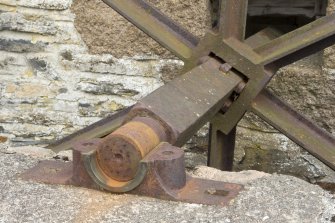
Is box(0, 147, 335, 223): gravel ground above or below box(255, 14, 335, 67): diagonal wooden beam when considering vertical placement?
below

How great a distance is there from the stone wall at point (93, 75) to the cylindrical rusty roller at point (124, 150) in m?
2.25

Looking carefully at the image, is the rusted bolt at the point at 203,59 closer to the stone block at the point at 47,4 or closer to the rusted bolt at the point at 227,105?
the rusted bolt at the point at 227,105

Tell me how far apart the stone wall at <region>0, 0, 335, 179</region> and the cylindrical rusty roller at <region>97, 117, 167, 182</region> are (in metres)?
2.25

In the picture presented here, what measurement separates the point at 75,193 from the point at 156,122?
267 mm

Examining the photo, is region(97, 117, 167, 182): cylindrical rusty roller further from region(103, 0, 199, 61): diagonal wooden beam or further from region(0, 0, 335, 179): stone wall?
region(0, 0, 335, 179): stone wall

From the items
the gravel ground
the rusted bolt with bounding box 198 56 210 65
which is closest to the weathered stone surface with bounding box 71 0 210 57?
the rusted bolt with bounding box 198 56 210 65

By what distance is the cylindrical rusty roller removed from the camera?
1.50 metres

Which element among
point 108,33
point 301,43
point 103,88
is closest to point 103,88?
point 103,88

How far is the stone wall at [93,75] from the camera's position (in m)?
3.75

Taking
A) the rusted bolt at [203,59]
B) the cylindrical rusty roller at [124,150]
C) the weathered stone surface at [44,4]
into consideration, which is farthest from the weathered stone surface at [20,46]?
the cylindrical rusty roller at [124,150]

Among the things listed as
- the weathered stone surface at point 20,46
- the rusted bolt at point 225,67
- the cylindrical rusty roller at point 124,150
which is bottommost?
the cylindrical rusty roller at point 124,150

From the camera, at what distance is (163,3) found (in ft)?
12.2

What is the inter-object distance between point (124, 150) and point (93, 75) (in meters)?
2.47

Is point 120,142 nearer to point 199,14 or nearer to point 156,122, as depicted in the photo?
point 156,122
